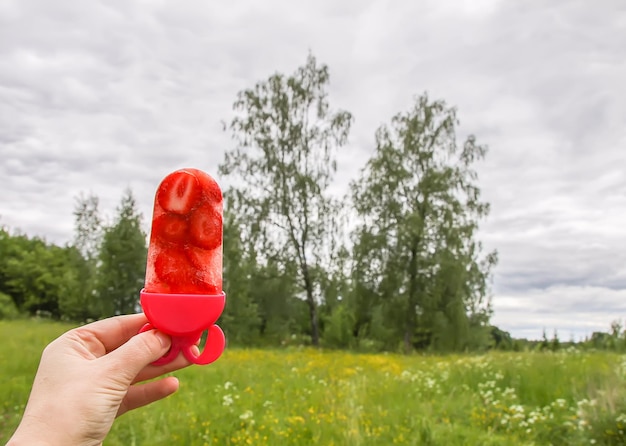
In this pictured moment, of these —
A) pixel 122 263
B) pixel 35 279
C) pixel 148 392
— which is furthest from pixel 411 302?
pixel 35 279

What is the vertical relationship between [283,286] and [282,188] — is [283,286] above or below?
below

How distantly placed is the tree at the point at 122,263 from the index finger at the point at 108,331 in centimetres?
2376

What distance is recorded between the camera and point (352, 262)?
2469cm

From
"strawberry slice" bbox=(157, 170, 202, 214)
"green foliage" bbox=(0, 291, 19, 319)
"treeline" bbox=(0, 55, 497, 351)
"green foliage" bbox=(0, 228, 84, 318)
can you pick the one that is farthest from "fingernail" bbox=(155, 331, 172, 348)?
"green foliage" bbox=(0, 228, 84, 318)

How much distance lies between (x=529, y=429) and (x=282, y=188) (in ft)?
63.9

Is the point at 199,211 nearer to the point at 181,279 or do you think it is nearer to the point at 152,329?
the point at 181,279

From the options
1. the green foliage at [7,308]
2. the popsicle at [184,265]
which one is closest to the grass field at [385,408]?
the popsicle at [184,265]

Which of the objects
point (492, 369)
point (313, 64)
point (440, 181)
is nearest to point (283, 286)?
point (440, 181)

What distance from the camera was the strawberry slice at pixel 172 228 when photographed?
1960 millimetres

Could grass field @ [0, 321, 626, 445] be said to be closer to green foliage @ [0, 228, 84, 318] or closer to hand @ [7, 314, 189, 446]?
hand @ [7, 314, 189, 446]

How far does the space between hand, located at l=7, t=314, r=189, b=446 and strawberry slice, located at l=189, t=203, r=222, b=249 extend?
353 mm

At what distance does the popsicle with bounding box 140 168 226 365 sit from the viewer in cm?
192

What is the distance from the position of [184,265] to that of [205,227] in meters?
0.15

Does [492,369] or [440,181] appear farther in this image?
[440,181]
